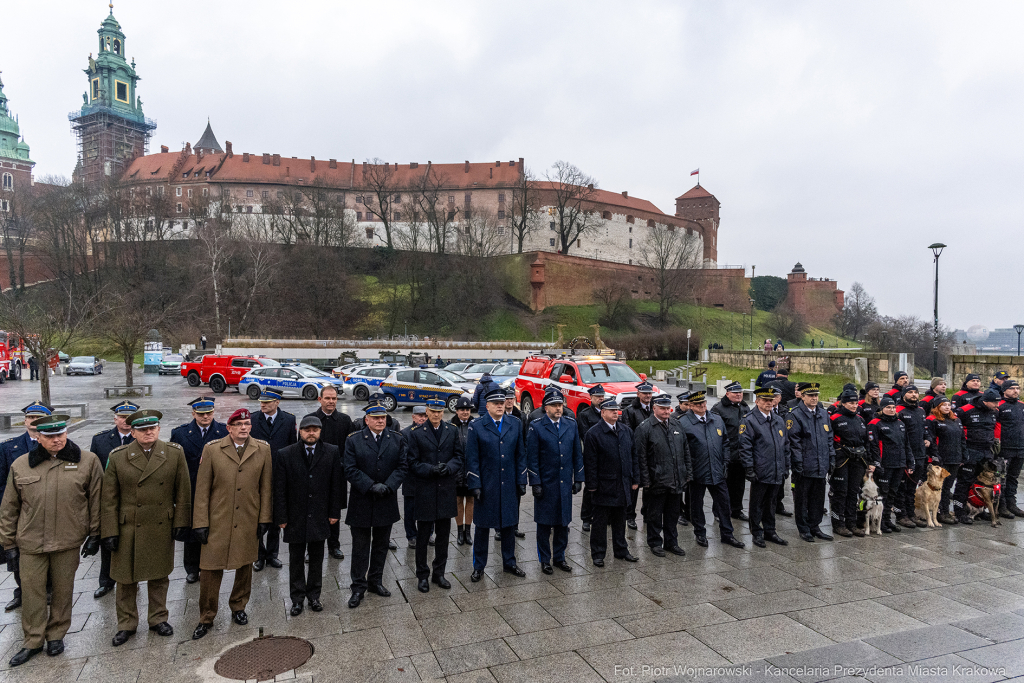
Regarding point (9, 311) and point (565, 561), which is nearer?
point (565, 561)

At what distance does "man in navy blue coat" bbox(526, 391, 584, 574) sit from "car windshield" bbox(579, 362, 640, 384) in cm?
825

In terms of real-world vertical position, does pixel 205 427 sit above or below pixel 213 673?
above

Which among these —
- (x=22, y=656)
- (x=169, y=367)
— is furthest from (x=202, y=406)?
(x=169, y=367)

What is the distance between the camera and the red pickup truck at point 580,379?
14.3 meters

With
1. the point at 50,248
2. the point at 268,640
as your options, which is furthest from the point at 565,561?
the point at 50,248

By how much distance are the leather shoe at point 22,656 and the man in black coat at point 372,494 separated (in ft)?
7.66

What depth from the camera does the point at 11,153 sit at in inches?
3558

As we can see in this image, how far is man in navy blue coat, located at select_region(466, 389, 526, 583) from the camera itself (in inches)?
240

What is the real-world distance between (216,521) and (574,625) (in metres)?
3.14

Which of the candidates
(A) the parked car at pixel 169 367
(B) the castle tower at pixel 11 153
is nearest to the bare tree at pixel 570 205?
(A) the parked car at pixel 169 367

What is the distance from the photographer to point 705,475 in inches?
281

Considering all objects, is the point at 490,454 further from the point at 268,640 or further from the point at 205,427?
the point at 205,427

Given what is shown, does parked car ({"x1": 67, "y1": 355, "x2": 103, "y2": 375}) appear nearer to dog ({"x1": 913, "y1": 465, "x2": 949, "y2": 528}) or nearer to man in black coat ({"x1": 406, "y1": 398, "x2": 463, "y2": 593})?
man in black coat ({"x1": 406, "y1": 398, "x2": 463, "y2": 593})

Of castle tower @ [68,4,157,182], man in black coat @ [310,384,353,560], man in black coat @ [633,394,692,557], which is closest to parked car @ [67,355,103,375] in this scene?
man in black coat @ [310,384,353,560]
